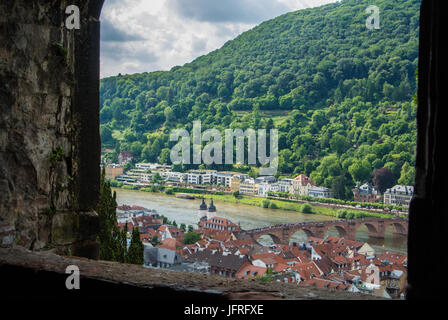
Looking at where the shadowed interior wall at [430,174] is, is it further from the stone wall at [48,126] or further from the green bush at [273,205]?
the green bush at [273,205]

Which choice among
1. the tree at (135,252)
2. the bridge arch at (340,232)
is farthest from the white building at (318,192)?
the tree at (135,252)

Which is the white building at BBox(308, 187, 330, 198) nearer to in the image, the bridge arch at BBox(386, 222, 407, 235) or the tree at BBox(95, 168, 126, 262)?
the bridge arch at BBox(386, 222, 407, 235)

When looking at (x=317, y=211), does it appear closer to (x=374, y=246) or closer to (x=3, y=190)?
(x=374, y=246)

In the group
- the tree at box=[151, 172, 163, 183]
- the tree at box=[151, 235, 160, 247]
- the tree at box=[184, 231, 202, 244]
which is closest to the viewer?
the tree at box=[151, 235, 160, 247]

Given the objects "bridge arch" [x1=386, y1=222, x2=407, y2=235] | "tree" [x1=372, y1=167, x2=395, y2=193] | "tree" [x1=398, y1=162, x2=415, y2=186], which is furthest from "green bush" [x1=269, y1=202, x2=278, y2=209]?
"tree" [x1=398, y1=162, x2=415, y2=186]

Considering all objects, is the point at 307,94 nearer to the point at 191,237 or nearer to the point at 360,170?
the point at 360,170

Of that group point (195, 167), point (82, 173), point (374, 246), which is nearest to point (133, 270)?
point (82, 173)

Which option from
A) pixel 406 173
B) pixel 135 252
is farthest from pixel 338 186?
pixel 135 252
